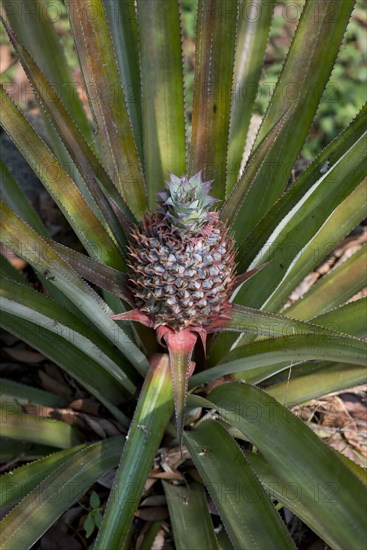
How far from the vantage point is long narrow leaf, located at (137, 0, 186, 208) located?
1.82m

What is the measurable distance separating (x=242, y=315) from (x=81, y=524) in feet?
3.28

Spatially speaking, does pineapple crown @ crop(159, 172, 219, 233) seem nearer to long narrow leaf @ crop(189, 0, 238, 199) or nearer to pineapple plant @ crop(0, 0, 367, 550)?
pineapple plant @ crop(0, 0, 367, 550)

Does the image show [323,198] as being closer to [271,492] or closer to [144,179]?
[144,179]

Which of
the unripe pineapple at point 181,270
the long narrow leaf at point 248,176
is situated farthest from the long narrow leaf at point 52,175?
the long narrow leaf at point 248,176

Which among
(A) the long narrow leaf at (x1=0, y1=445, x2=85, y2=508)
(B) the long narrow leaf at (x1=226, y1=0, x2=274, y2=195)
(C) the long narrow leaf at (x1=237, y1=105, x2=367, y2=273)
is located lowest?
(A) the long narrow leaf at (x1=0, y1=445, x2=85, y2=508)

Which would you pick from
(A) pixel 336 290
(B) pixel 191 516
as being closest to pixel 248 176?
(A) pixel 336 290

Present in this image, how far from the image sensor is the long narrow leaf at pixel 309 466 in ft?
3.97

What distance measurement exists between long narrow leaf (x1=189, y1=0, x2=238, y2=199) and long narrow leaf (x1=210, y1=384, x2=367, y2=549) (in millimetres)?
657

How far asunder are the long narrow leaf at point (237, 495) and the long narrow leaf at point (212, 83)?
750mm

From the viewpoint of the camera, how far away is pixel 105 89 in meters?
1.69

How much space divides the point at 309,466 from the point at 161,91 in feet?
3.79

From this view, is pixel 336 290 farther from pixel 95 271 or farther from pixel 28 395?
pixel 28 395

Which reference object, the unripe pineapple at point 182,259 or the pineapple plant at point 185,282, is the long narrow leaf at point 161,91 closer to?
the pineapple plant at point 185,282

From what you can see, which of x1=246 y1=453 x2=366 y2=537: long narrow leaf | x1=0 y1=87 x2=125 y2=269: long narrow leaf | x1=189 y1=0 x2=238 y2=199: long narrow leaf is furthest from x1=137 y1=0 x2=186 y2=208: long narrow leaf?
x1=246 y1=453 x2=366 y2=537: long narrow leaf
